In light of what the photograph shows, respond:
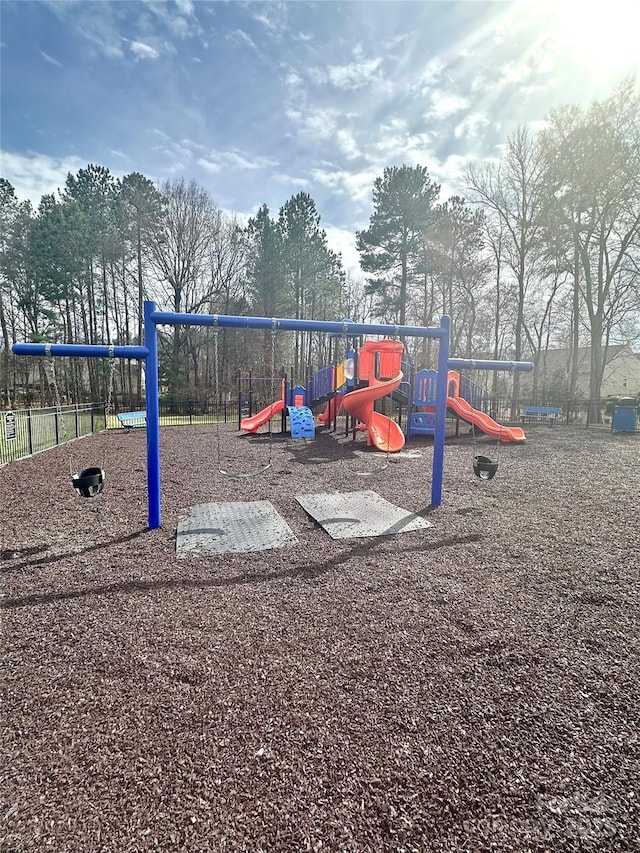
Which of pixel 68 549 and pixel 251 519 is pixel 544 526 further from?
pixel 68 549

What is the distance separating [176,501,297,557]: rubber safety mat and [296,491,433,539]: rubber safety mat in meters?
0.54

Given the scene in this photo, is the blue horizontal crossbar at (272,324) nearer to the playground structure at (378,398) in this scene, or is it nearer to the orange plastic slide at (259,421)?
the playground structure at (378,398)

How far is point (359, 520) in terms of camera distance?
16.9 ft

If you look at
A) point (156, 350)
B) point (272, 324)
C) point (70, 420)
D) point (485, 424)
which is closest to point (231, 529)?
point (156, 350)

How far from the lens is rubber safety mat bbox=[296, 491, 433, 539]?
15.7 feet

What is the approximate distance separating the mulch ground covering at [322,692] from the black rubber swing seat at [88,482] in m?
0.53

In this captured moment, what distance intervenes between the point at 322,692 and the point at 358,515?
10.5ft

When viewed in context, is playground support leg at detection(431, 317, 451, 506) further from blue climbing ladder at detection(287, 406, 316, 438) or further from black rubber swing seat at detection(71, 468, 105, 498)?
blue climbing ladder at detection(287, 406, 316, 438)

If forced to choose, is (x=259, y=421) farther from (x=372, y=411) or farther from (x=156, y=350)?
(x=156, y=350)

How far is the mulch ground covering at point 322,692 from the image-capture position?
4.99 feet

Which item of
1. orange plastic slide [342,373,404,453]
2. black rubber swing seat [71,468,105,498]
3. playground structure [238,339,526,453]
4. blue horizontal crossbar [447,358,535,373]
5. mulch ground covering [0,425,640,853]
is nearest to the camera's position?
mulch ground covering [0,425,640,853]

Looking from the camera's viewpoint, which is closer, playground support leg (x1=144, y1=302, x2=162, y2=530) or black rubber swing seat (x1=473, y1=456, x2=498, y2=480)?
playground support leg (x1=144, y1=302, x2=162, y2=530)

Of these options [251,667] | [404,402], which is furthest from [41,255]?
[251,667]

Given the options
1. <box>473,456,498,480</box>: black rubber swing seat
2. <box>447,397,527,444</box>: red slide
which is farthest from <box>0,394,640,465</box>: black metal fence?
<box>473,456,498,480</box>: black rubber swing seat
